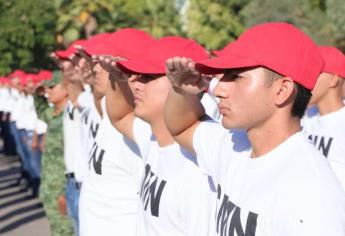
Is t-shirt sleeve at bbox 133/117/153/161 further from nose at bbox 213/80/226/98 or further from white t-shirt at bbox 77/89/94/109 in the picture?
white t-shirt at bbox 77/89/94/109

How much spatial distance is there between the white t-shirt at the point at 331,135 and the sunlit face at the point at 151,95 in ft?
6.00

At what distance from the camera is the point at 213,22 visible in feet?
160

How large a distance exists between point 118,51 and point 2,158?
650 inches

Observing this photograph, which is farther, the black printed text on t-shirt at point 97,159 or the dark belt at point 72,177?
the dark belt at point 72,177

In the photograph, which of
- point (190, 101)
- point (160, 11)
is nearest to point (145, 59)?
point (190, 101)

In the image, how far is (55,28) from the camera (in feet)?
123

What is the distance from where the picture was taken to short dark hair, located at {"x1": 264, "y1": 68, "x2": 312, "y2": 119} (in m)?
3.28

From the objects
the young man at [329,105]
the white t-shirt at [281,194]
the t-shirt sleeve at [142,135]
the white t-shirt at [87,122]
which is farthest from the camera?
the white t-shirt at [87,122]

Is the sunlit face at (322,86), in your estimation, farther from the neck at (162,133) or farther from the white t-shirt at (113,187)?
the neck at (162,133)

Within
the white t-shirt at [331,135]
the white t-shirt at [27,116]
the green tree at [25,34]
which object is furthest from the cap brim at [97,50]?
the green tree at [25,34]

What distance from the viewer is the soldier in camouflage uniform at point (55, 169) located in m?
8.52

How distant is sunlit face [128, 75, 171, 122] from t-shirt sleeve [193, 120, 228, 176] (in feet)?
1.18

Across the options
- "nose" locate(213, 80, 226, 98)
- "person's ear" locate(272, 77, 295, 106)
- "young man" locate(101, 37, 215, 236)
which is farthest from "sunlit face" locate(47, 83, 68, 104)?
"person's ear" locate(272, 77, 295, 106)

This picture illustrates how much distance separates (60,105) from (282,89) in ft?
20.2
